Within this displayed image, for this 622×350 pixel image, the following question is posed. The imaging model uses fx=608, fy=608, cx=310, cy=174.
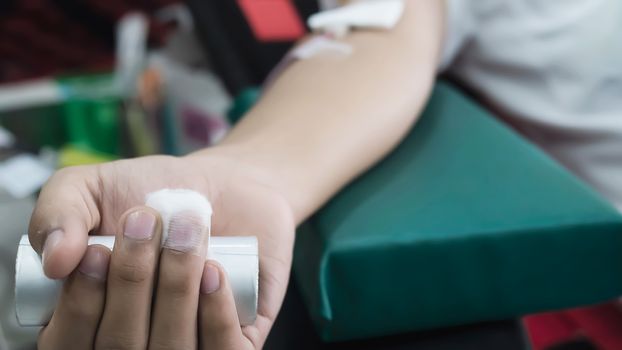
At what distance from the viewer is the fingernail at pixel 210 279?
0.32m

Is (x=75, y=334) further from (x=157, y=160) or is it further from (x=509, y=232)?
(x=509, y=232)

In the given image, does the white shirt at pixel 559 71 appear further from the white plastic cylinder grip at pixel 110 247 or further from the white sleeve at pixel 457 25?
the white plastic cylinder grip at pixel 110 247

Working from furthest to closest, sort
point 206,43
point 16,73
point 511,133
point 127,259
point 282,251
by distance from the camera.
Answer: point 16,73 → point 206,43 → point 511,133 → point 282,251 → point 127,259

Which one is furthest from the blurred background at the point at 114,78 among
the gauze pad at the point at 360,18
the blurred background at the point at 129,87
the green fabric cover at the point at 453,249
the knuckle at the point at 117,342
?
the knuckle at the point at 117,342

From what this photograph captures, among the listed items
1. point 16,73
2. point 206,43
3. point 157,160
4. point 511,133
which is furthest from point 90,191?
point 16,73

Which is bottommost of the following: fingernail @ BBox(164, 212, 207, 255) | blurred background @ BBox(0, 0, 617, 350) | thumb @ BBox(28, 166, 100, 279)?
blurred background @ BBox(0, 0, 617, 350)

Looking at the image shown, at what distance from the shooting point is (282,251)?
1.34 feet

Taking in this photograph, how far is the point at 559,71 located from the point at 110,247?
1.65 ft

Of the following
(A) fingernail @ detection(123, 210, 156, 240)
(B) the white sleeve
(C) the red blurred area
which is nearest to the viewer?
(A) fingernail @ detection(123, 210, 156, 240)

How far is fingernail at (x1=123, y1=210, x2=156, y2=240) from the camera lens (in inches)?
11.9

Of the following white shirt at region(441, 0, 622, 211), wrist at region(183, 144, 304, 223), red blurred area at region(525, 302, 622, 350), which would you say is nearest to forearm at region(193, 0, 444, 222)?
wrist at region(183, 144, 304, 223)

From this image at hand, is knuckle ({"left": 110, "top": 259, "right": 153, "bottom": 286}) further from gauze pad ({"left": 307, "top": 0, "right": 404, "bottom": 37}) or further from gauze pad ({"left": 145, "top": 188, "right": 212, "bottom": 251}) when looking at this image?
gauze pad ({"left": 307, "top": 0, "right": 404, "bottom": 37})

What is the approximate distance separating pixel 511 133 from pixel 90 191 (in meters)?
0.35

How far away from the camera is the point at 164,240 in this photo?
0.31 metres
